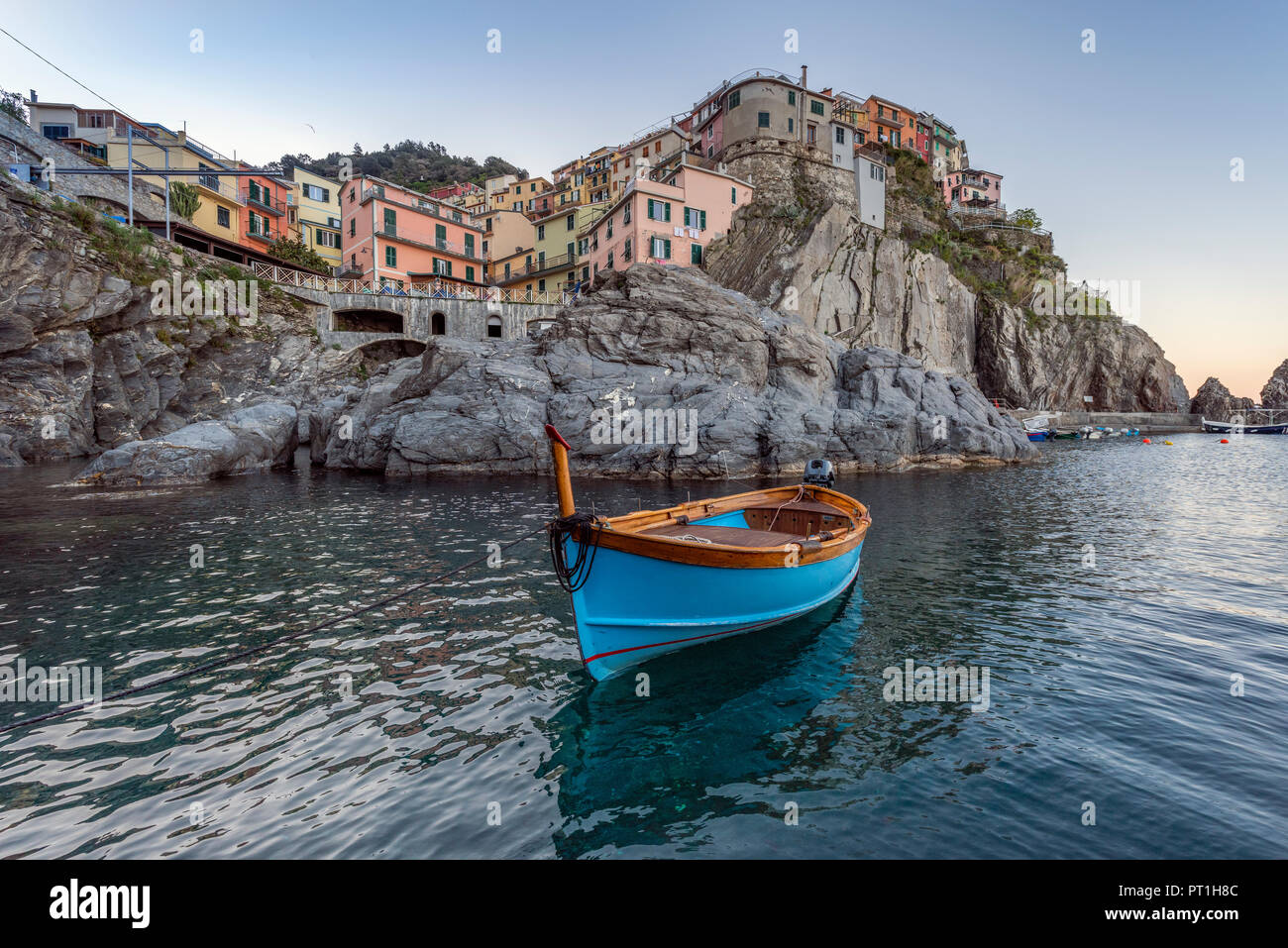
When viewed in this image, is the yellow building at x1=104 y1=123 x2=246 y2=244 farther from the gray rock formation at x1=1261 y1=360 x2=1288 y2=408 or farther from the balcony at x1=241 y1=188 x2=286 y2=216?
the gray rock formation at x1=1261 y1=360 x2=1288 y2=408

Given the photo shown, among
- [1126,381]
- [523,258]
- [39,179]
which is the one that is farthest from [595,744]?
[1126,381]

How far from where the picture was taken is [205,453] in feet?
97.2


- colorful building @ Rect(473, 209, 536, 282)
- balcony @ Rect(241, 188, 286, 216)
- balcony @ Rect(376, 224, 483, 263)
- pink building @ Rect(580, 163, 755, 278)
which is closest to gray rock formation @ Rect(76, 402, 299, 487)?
balcony @ Rect(376, 224, 483, 263)

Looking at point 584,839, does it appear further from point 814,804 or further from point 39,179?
point 39,179

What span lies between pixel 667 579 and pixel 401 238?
58.4 m

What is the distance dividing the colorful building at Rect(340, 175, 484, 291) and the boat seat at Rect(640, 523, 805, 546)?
48.6 m

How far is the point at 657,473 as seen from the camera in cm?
3166

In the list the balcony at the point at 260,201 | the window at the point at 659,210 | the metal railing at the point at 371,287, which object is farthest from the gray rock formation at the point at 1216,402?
the balcony at the point at 260,201

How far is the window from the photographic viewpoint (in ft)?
173

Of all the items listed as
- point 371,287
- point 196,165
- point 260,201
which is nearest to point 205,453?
point 371,287

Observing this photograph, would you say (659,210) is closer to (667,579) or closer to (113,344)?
(113,344)

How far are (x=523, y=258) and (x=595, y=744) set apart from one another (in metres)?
71.5

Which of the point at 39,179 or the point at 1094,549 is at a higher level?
the point at 39,179
